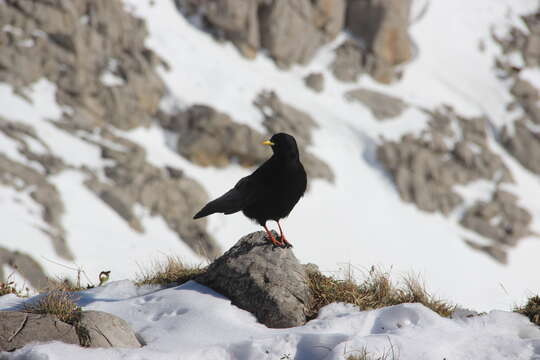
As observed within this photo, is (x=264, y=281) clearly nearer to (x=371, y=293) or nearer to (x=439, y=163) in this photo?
(x=371, y=293)

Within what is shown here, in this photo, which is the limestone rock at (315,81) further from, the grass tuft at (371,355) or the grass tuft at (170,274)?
the grass tuft at (371,355)

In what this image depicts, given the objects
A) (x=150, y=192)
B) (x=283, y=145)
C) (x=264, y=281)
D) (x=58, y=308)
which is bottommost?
(x=58, y=308)

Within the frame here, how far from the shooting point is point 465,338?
577cm

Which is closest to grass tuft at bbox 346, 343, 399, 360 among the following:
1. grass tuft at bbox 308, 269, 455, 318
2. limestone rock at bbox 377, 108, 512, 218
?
grass tuft at bbox 308, 269, 455, 318

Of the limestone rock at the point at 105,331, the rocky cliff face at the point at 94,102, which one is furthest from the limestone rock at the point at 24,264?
the limestone rock at the point at 105,331

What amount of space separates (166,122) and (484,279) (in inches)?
900

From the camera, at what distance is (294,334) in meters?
5.71

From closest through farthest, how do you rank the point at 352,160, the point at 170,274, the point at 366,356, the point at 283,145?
the point at 366,356 → the point at 283,145 → the point at 170,274 → the point at 352,160

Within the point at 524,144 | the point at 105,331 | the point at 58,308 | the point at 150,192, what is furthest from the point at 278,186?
the point at 524,144

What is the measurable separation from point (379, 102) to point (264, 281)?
140 feet

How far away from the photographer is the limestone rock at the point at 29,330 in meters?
5.13

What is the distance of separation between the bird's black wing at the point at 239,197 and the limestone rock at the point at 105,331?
1.74 metres

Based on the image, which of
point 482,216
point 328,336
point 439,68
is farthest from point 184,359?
point 439,68

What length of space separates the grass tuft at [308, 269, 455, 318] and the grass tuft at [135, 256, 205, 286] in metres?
1.70
